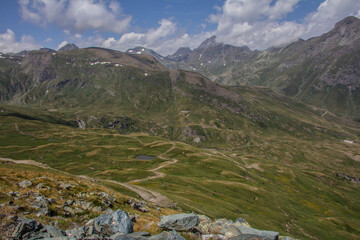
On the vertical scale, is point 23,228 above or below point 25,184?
above

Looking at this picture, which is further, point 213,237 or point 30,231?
point 213,237

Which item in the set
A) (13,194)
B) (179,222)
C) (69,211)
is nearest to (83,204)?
(69,211)

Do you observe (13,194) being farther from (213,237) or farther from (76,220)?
(213,237)

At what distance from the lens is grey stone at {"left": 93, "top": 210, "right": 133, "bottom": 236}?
17281 mm

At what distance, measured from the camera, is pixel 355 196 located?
608 ft

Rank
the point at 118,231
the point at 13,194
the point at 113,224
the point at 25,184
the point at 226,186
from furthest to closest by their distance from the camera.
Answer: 1. the point at 226,186
2. the point at 25,184
3. the point at 13,194
4. the point at 113,224
5. the point at 118,231

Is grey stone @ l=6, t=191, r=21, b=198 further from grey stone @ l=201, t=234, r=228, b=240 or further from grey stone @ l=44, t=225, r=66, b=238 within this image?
grey stone @ l=201, t=234, r=228, b=240

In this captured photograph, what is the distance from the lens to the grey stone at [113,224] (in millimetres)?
17281

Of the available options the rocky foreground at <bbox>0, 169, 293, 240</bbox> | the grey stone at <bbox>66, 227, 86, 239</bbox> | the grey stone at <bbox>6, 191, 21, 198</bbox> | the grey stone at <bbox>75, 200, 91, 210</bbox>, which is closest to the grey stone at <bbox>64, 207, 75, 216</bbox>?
the rocky foreground at <bbox>0, 169, 293, 240</bbox>

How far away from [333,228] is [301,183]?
92733 millimetres

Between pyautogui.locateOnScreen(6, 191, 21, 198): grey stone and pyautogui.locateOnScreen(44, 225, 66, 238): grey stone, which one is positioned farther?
pyautogui.locateOnScreen(6, 191, 21, 198): grey stone

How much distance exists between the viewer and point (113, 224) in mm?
18016

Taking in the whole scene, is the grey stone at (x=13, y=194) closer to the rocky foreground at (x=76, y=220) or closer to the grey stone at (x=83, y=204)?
the rocky foreground at (x=76, y=220)

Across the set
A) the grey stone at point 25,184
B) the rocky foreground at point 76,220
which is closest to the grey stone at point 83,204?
the rocky foreground at point 76,220
